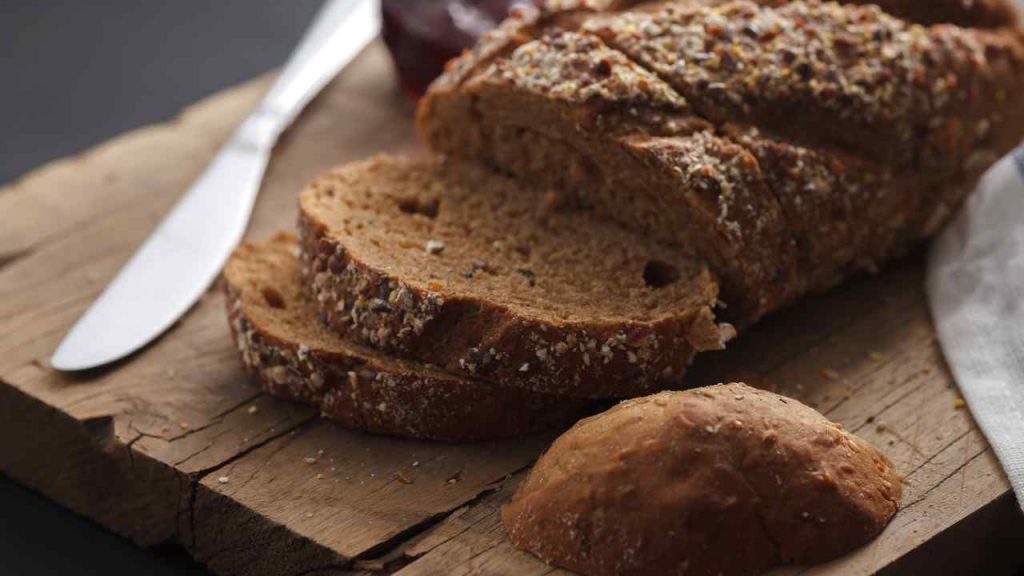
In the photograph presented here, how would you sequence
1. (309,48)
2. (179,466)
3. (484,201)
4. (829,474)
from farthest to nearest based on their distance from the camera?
(309,48) < (484,201) < (179,466) < (829,474)

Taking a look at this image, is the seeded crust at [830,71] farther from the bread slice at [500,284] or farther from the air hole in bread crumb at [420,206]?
the air hole in bread crumb at [420,206]

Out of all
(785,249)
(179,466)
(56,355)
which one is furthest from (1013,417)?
(56,355)

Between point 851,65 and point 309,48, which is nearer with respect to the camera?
point 851,65

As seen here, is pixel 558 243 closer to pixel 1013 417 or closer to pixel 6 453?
pixel 1013 417

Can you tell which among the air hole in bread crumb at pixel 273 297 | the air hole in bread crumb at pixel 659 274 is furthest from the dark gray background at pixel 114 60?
the air hole in bread crumb at pixel 659 274

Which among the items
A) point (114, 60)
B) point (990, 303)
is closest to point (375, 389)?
point (990, 303)

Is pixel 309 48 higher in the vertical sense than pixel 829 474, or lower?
higher
